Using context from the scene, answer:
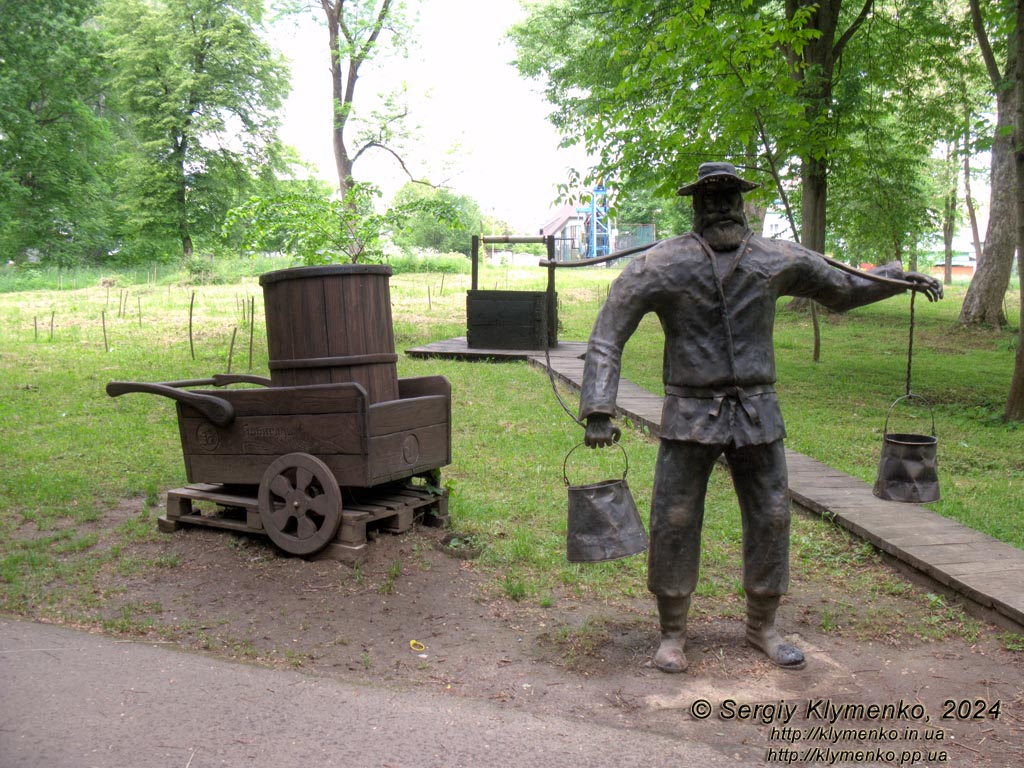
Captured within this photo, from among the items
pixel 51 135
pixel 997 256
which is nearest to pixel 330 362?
pixel 997 256

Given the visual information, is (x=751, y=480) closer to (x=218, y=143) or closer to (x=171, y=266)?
(x=218, y=143)

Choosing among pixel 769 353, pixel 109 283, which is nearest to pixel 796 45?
pixel 769 353

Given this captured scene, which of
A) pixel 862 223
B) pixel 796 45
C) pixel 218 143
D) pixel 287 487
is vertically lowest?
pixel 287 487

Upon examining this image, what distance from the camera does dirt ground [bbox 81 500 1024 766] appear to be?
3.35 m

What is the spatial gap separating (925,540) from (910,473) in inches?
63.6

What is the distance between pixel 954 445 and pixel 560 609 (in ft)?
18.0

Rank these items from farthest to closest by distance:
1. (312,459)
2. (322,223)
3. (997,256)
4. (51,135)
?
(51,135) < (997,256) < (322,223) < (312,459)

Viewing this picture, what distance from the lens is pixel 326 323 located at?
5.20m

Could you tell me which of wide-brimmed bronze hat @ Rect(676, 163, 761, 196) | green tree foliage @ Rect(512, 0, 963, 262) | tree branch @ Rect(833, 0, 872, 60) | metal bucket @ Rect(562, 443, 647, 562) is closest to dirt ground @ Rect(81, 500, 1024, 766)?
metal bucket @ Rect(562, 443, 647, 562)

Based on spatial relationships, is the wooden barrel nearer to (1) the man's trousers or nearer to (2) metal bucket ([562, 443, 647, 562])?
(2) metal bucket ([562, 443, 647, 562])

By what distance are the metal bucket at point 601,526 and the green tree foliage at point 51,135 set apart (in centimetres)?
1490

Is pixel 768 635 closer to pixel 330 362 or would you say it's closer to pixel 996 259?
pixel 330 362

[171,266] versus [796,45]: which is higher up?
[796,45]

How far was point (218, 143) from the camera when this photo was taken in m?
32.5
